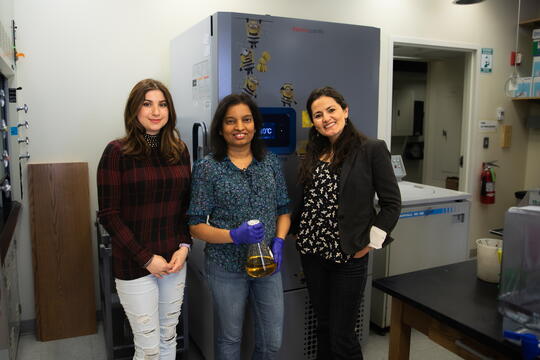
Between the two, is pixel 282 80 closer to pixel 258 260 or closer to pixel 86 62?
pixel 258 260

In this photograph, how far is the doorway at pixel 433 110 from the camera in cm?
421

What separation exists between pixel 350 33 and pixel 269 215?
3.59ft

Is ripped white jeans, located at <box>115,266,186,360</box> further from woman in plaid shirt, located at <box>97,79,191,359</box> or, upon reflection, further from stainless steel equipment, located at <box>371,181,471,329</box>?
stainless steel equipment, located at <box>371,181,471,329</box>

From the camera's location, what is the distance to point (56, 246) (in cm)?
269

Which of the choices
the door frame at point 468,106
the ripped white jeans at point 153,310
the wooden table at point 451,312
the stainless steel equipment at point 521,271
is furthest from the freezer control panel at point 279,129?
the door frame at point 468,106

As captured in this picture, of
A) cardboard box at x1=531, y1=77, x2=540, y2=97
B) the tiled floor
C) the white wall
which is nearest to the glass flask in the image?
the tiled floor

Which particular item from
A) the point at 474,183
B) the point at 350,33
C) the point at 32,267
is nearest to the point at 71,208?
the point at 32,267

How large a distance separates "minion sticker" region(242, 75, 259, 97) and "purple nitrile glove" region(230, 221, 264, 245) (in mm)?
712

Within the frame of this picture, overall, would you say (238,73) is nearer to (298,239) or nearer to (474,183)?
(298,239)

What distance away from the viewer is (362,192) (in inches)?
67.2

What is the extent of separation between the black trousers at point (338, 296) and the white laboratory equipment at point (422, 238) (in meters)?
0.93

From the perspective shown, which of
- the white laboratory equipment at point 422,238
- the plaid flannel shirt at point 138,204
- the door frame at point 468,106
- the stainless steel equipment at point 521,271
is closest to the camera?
the stainless steel equipment at point 521,271

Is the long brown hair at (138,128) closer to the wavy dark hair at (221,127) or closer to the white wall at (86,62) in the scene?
the wavy dark hair at (221,127)

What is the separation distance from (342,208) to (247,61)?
80 cm
